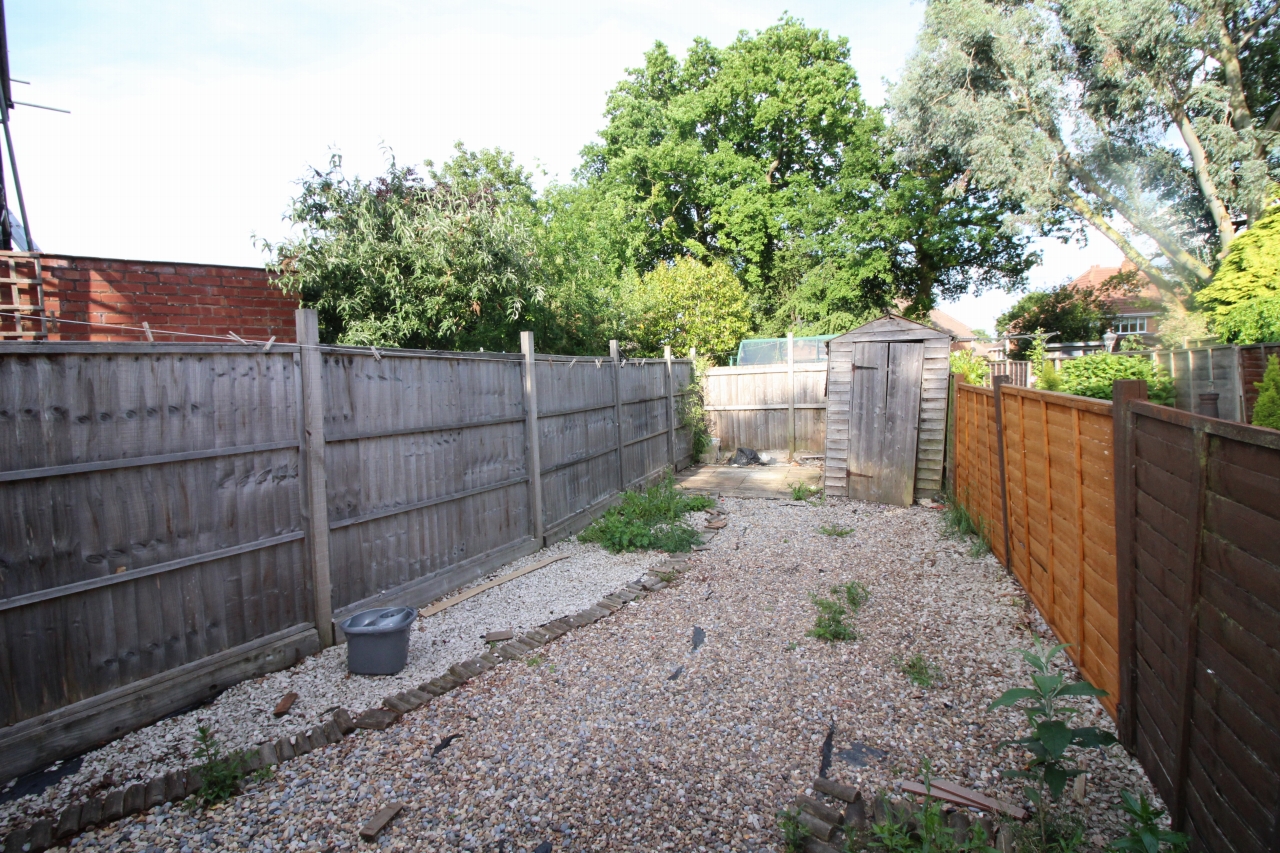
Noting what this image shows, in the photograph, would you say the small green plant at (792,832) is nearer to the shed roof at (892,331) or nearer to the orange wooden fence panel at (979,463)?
the orange wooden fence panel at (979,463)

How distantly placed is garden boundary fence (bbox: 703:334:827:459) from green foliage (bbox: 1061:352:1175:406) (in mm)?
4030

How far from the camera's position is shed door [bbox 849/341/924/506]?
322 inches

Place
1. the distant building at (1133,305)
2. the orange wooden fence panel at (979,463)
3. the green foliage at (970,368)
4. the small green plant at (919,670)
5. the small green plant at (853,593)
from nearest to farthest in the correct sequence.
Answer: the small green plant at (919,670) → the small green plant at (853,593) → the orange wooden fence panel at (979,463) → the green foliage at (970,368) → the distant building at (1133,305)

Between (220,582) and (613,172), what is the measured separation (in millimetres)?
22026

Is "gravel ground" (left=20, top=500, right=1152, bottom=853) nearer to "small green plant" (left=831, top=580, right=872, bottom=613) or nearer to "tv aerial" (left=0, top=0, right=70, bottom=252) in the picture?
"small green plant" (left=831, top=580, right=872, bottom=613)

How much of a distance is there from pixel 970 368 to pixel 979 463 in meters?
3.18

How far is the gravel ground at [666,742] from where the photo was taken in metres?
2.32

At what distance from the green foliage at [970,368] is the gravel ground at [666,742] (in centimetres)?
408

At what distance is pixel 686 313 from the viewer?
1504cm

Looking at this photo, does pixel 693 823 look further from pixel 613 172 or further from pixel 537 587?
pixel 613 172

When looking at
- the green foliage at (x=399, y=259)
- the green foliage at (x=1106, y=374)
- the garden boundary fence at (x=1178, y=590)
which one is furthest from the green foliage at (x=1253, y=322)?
the green foliage at (x=399, y=259)

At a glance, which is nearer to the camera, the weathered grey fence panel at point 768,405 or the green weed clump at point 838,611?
the green weed clump at point 838,611

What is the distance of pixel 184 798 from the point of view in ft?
8.27

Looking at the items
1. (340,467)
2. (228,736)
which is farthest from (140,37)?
(228,736)
